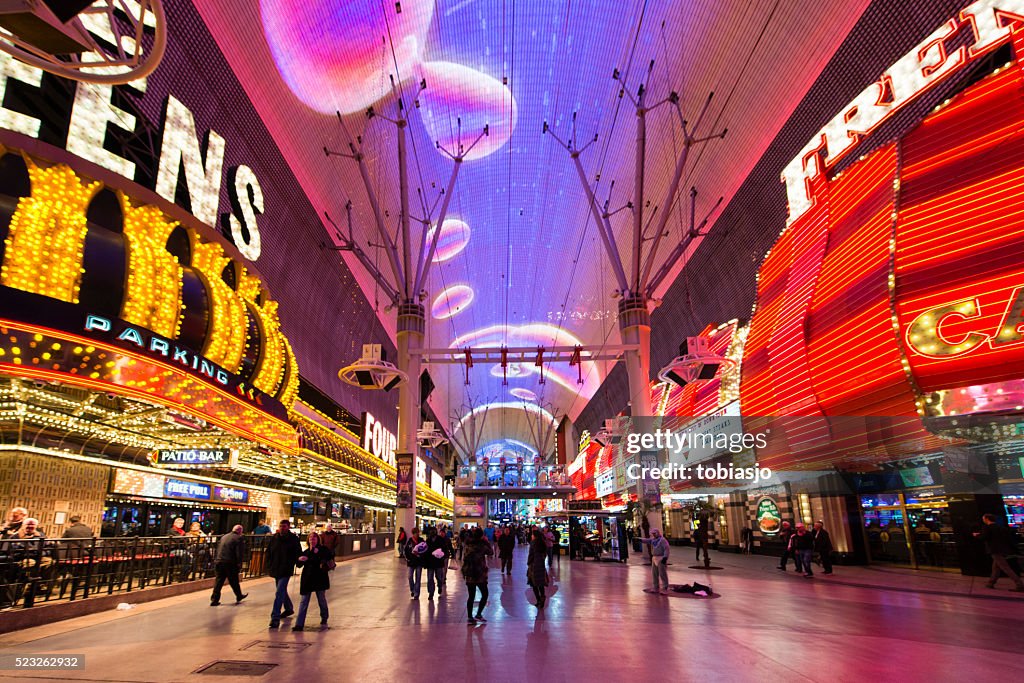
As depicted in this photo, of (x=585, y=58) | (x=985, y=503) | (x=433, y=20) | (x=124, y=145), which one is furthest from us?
(x=585, y=58)

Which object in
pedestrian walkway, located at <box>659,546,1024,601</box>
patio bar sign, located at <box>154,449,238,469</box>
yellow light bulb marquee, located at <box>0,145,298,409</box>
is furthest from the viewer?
patio bar sign, located at <box>154,449,238,469</box>

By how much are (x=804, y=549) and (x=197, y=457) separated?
16928 mm

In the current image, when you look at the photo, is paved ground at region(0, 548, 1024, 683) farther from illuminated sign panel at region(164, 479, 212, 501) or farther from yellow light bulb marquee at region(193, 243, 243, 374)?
illuminated sign panel at region(164, 479, 212, 501)

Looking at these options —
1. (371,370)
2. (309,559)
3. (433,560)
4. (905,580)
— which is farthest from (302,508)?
(905,580)

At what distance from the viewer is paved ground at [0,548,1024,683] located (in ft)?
20.8

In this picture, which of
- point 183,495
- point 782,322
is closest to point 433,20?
point 782,322

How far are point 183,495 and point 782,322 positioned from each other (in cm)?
2139

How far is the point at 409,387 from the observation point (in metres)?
22.8

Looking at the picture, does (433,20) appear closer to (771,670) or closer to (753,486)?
(753,486)

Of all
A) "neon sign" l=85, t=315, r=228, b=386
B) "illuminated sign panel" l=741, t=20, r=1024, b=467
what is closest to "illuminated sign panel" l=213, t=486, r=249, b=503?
"neon sign" l=85, t=315, r=228, b=386

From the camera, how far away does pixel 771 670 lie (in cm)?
641
